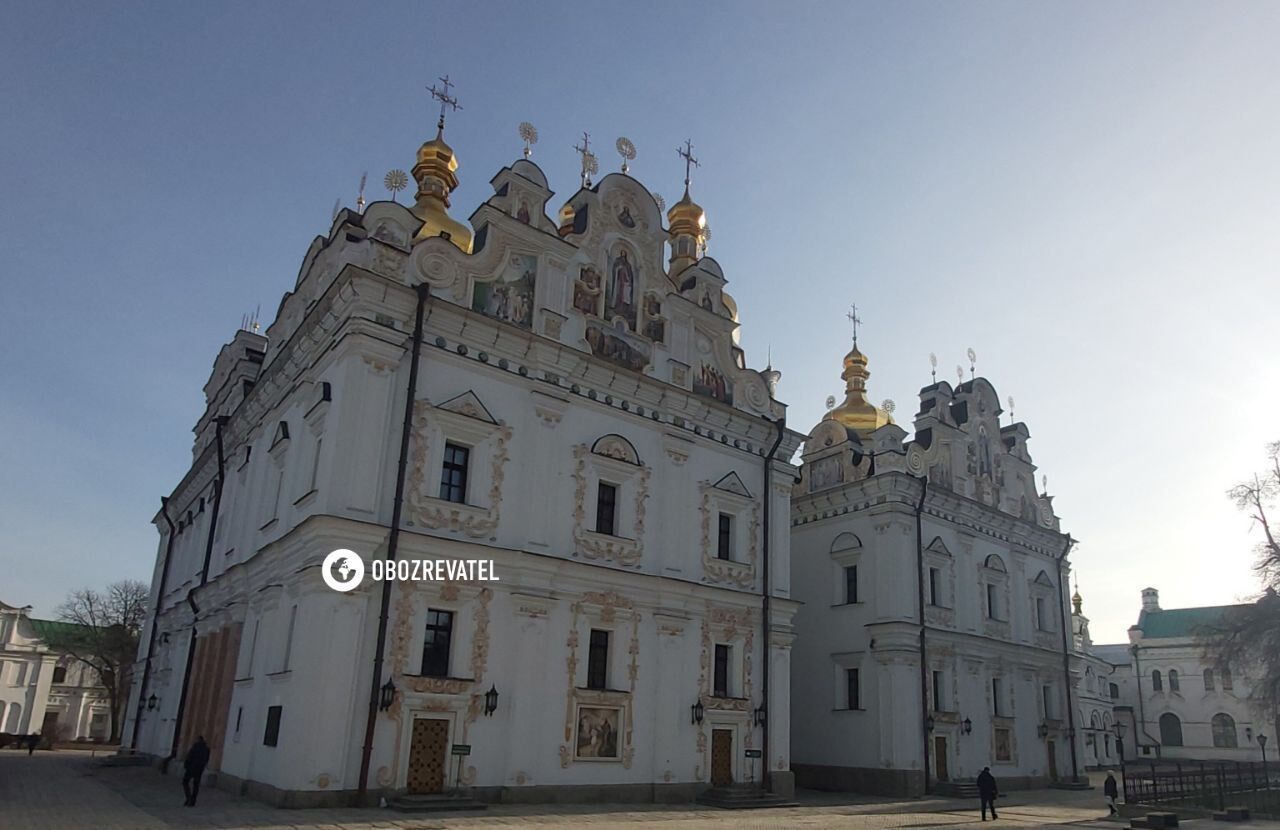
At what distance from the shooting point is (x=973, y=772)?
27812 millimetres

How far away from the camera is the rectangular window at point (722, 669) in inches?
842

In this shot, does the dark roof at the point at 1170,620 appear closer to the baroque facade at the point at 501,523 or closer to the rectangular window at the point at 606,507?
the baroque facade at the point at 501,523

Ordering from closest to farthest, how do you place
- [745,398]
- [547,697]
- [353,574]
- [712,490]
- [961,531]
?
1. [353,574]
2. [547,697]
3. [712,490]
4. [745,398]
5. [961,531]

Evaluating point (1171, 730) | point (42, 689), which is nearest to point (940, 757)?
point (1171, 730)

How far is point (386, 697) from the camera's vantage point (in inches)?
615

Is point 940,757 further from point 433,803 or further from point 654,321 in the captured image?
point 433,803

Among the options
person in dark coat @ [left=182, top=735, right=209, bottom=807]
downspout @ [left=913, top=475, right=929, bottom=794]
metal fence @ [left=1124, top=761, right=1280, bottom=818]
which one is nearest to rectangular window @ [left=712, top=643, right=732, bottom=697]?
downspout @ [left=913, top=475, right=929, bottom=794]

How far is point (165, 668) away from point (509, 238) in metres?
17.5

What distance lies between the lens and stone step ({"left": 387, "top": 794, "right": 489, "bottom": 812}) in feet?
49.0

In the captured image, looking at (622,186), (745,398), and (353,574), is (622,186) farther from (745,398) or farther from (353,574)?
(353,574)

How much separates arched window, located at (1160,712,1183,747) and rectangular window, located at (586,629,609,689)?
176ft

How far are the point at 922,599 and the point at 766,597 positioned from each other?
7436mm

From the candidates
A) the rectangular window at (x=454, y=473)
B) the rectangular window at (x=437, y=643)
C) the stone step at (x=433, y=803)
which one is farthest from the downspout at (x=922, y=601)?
the rectangular window at (x=454, y=473)

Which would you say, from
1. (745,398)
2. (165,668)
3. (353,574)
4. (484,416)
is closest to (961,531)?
(745,398)
